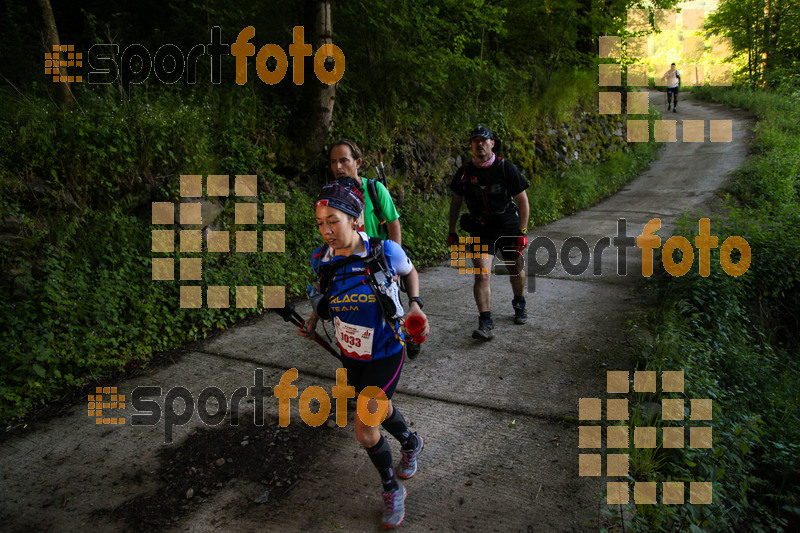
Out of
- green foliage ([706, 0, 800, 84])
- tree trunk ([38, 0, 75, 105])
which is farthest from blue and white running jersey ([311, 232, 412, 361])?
green foliage ([706, 0, 800, 84])

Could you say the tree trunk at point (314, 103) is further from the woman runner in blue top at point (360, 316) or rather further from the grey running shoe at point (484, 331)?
the woman runner in blue top at point (360, 316)

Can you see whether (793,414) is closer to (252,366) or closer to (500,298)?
(500,298)

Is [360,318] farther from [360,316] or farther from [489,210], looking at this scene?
[489,210]

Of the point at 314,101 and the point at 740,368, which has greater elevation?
the point at 314,101

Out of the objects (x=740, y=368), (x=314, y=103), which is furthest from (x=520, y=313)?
(x=314, y=103)

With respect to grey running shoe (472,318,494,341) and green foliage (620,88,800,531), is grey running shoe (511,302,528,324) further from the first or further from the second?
green foliage (620,88,800,531)

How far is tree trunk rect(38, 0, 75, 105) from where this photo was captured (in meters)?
5.39

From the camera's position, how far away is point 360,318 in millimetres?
2600

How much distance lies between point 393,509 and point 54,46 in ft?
19.8

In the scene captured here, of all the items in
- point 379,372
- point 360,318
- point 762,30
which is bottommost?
point 379,372

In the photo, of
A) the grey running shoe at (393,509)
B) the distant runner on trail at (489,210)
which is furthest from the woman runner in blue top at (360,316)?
the distant runner on trail at (489,210)

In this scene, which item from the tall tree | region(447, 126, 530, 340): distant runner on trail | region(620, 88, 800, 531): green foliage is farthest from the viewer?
the tall tree

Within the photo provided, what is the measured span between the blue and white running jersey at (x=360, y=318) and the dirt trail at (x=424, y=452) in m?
0.95

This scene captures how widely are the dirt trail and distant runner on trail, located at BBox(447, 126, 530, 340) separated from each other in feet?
1.91
